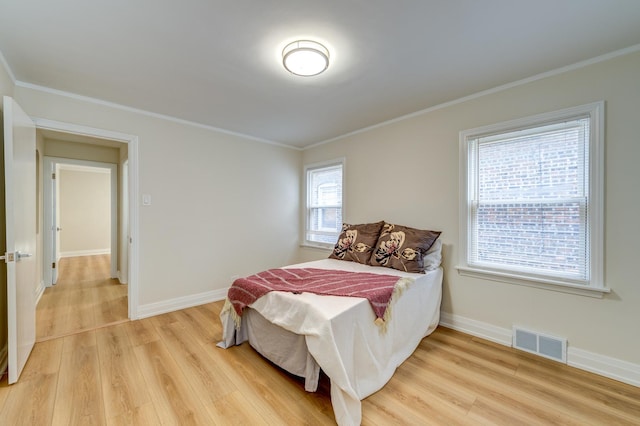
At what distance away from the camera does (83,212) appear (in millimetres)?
6902

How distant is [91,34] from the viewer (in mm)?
1740

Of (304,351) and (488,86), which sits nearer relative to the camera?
(304,351)

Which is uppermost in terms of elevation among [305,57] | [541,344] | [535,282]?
[305,57]

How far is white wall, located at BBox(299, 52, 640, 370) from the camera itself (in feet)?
6.22

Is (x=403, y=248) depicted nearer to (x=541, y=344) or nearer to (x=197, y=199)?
(x=541, y=344)

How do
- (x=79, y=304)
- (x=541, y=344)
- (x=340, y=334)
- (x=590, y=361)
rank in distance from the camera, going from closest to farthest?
(x=340, y=334) < (x=590, y=361) < (x=541, y=344) < (x=79, y=304)

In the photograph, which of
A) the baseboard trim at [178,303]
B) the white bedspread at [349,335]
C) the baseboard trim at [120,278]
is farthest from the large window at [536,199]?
the baseboard trim at [120,278]

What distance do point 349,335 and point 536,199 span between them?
202cm

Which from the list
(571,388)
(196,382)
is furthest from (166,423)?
(571,388)

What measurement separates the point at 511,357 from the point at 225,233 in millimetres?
3469

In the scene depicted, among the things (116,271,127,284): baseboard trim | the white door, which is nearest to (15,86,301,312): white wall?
the white door

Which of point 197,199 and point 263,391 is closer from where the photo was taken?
point 263,391

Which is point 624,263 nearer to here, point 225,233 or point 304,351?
point 304,351

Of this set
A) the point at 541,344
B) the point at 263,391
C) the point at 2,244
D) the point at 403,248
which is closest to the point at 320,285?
the point at 263,391
